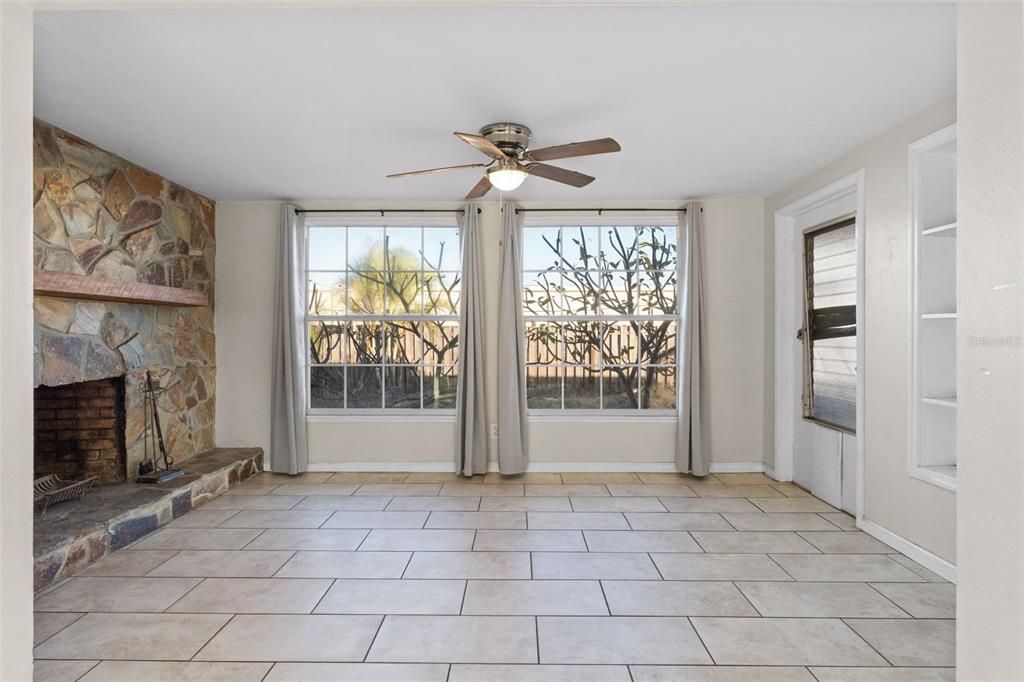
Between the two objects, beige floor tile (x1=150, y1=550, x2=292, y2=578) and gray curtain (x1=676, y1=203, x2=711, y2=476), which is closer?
beige floor tile (x1=150, y1=550, x2=292, y2=578)

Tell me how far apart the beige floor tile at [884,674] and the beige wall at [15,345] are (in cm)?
270

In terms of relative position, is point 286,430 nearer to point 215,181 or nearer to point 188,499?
point 188,499

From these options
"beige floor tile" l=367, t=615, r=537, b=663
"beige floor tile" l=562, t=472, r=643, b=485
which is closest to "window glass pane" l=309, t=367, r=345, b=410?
"beige floor tile" l=562, t=472, r=643, b=485

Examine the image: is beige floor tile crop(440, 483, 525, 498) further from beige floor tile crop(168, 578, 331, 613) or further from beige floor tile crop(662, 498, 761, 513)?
beige floor tile crop(168, 578, 331, 613)

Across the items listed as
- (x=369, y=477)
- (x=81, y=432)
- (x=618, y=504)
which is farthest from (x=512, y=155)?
(x=81, y=432)

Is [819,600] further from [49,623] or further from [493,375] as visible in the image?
[49,623]

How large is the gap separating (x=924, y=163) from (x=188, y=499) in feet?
17.1

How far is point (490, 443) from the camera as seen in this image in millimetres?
5137

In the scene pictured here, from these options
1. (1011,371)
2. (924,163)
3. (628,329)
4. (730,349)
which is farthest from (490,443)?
(1011,371)

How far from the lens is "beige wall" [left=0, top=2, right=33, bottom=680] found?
1.59m

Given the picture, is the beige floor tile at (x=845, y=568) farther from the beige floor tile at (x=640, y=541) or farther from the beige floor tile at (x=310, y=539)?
the beige floor tile at (x=310, y=539)

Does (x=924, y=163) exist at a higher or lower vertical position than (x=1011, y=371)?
higher

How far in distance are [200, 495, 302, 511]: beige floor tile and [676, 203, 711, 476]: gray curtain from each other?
130 inches

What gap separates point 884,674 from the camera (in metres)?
2.14
